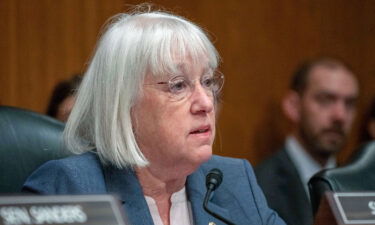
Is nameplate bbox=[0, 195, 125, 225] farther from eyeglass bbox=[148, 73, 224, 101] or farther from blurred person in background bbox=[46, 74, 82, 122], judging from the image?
blurred person in background bbox=[46, 74, 82, 122]

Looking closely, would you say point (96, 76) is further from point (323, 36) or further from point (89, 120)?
point (323, 36)

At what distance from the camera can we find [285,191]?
11.4ft

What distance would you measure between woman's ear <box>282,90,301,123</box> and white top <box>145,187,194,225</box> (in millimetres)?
1967

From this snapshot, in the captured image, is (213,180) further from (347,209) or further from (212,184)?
(347,209)

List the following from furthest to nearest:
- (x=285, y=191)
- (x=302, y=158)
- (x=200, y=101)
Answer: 1. (x=302, y=158)
2. (x=285, y=191)
3. (x=200, y=101)

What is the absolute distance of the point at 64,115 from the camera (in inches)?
143

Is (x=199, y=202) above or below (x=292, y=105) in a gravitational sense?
above

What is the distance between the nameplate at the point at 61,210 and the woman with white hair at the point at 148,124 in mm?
743

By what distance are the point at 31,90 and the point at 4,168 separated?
169 centimetres

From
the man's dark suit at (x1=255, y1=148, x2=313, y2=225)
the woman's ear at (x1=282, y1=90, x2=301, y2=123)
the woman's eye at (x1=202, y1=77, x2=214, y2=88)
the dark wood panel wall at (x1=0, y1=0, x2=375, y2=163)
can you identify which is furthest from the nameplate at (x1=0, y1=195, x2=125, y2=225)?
the woman's ear at (x1=282, y1=90, x2=301, y2=123)

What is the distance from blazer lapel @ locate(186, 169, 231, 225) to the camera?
2.35 metres

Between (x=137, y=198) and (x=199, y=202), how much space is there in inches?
8.4

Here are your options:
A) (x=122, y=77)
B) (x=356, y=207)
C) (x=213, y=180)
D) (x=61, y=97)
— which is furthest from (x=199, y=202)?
(x=61, y=97)

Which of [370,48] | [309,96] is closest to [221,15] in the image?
[309,96]
